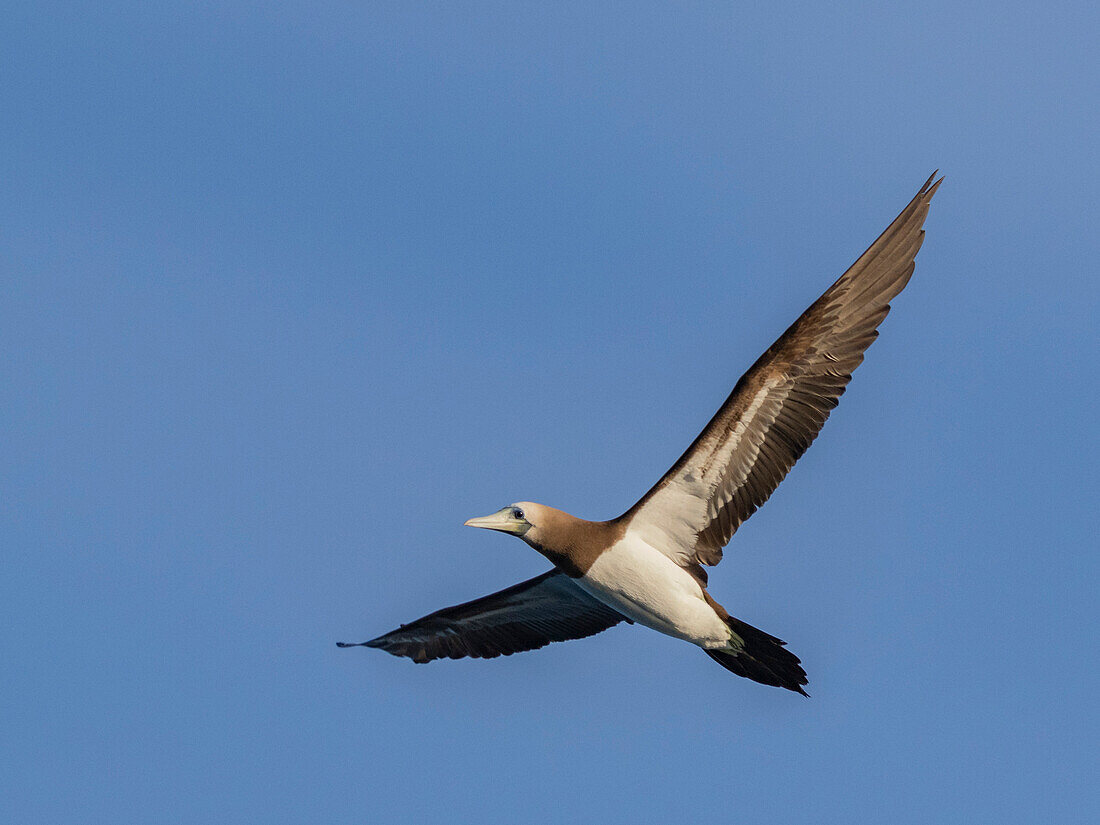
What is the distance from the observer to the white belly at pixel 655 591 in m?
15.5

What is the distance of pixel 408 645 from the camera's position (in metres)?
18.0

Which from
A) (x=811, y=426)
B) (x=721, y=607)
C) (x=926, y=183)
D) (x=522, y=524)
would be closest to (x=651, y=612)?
(x=721, y=607)

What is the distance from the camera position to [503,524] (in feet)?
50.8

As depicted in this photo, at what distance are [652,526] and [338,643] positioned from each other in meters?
4.82

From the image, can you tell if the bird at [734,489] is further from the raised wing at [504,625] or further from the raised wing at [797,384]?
the raised wing at [504,625]

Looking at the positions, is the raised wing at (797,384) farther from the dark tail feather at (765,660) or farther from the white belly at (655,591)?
the dark tail feather at (765,660)

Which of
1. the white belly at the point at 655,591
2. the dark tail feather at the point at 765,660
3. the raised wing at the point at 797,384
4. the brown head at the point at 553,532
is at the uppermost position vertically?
the raised wing at the point at 797,384

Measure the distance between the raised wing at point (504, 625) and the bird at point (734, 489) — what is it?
1.32 meters

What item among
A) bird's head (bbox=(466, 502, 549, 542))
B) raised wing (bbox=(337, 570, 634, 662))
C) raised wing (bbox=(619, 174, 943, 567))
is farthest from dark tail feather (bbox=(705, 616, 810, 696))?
bird's head (bbox=(466, 502, 549, 542))

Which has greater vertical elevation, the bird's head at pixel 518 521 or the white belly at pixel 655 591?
the bird's head at pixel 518 521

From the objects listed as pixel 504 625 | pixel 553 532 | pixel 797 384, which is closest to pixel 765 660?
pixel 553 532

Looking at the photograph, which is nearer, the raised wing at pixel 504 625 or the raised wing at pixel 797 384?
the raised wing at pixel 797 384

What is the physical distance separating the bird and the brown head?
13mm

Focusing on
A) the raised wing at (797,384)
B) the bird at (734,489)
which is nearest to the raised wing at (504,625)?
the bird at (734,489)
